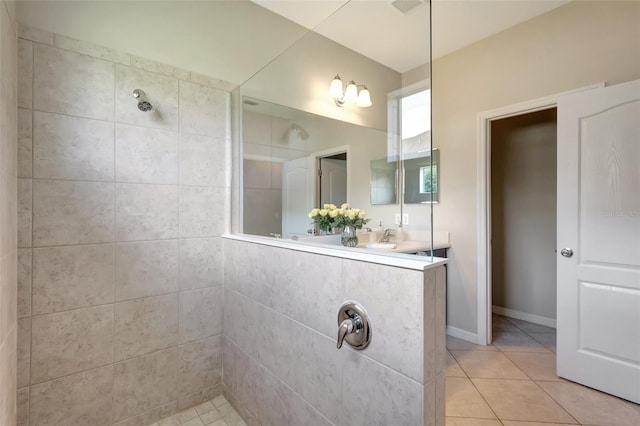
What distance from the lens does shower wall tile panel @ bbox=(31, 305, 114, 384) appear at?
1432 mm

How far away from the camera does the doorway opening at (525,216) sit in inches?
123

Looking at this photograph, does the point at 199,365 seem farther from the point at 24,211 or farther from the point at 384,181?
the point at 384,181

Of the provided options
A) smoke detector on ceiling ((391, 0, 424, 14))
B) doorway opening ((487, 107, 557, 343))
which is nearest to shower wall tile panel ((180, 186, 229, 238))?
smoke detector on ceiling ((391, 0, 424, 14))

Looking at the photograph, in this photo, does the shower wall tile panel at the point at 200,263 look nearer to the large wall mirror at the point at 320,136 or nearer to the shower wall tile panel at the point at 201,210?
the shower wall tile panel at the point at 201,210

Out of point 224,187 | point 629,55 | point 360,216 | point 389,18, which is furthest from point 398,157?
point 629,55

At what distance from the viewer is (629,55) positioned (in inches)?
77.1

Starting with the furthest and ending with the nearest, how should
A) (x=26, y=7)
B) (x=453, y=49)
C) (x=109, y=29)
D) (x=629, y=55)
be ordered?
(x=453, y=49)
(x=629, y=55)
(x=109, y=29)
(x=26, y=7)

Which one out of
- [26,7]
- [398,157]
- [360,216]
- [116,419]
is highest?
[26,7]

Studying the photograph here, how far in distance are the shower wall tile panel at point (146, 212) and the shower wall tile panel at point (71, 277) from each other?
14 centimetres

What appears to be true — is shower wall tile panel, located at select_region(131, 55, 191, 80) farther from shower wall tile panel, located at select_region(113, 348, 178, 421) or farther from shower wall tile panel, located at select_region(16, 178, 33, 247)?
shower wall tile panel, located at select_region(113, 348, 178, 421)

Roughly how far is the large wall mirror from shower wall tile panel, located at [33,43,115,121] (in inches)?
30.0

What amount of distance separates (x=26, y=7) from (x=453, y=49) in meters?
3.14

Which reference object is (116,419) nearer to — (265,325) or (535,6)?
(265,325)

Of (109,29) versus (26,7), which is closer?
(26,7)
